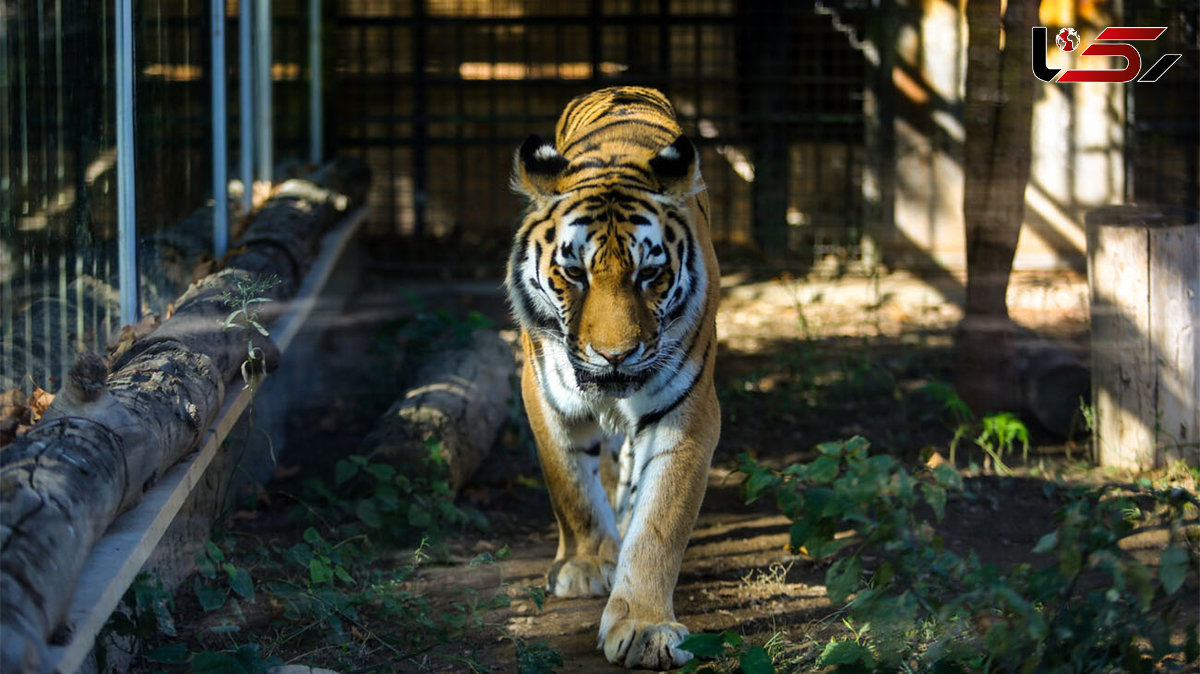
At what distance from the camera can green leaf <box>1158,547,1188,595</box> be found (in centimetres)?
231

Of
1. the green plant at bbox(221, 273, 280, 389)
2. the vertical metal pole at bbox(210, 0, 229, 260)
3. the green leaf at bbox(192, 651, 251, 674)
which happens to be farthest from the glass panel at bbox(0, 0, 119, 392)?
the vertical metal pole at bbox(210, 0, 229, 260)

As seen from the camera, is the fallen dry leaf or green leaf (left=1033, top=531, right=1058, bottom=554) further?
the fallen dry leaf

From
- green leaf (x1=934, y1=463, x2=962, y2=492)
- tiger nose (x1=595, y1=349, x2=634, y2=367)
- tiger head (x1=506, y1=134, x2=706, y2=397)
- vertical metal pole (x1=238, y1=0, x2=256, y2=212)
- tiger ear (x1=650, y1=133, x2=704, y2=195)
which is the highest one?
vertical metal pole (x1=238, y1=0, x2=256, y2=212)

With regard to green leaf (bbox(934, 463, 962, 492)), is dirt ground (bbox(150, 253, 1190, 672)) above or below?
below

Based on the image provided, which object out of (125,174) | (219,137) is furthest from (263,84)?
(125,174)

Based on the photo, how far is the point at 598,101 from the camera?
514 cm

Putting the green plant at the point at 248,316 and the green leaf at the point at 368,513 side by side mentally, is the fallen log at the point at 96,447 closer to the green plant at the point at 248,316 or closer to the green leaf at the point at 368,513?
the green plant at the point at 248,316

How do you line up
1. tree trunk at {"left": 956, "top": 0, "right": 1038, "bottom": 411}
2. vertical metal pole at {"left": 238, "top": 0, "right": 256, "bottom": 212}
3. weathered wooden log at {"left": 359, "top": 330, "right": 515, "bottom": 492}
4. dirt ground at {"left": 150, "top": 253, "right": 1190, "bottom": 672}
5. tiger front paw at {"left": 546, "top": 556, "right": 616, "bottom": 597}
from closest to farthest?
1. dirt ground at {"left": 150, "top": 253, "right": 1190, "bottom": 672}
2. tiger front paw at {"left": 546, "top": 556, "right": 616, "bottom": 597}
3. weathered wooden log at {"left": 359, "top": 330, "right": 515, "bottom": 492}
4. tree trunk at {"left": 956, "top": 0, "right": 1038, "bottom": 411}
5. vertical metal pole at {"left": 238, "top": 0, "right": 256, "bottom": 212}

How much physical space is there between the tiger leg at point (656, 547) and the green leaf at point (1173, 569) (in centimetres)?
132

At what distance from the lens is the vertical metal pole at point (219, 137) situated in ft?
17.6

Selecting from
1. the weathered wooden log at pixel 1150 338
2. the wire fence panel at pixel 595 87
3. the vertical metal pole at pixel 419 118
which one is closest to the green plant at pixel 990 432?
the weathered wooden log at pixel 1150 338

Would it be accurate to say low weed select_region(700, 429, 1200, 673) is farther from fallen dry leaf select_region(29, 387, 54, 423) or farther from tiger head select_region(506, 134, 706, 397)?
fallen dry leaf select_region(29, 387, 54, 423)

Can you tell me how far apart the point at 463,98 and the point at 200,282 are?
6271mm

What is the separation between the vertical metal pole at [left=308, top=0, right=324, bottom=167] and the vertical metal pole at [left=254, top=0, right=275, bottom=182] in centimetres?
170
